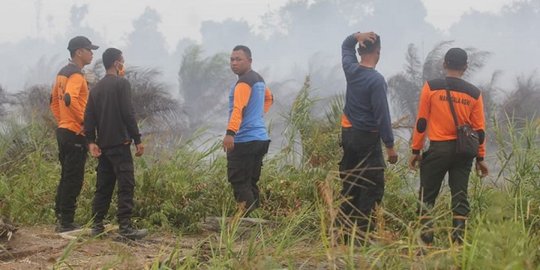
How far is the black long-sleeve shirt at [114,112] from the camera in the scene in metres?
4.81

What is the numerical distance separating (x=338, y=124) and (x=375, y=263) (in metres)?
4.46

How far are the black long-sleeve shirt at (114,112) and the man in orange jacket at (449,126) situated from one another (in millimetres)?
2208

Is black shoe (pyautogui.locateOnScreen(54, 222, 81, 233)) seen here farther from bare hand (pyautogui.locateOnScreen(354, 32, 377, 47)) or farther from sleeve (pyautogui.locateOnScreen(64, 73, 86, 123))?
bare hand (pyautogui.locateOnScreen(354, 32, 377, 47))

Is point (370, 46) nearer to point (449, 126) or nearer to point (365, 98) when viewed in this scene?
point (365, 98)

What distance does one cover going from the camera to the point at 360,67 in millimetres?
4621

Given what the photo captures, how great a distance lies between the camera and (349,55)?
475 cm

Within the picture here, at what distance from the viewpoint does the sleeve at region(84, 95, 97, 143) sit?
16.1 ft

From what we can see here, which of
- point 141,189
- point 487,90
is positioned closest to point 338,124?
point 141,189

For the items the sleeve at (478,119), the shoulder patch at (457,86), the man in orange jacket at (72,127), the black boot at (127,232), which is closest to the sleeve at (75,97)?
the man in orange jacket at (72,127)

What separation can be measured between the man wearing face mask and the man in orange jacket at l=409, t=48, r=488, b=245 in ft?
7.23

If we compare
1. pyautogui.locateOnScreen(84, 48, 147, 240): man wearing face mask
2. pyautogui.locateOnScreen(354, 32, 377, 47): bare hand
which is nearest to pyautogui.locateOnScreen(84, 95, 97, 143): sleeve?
pyautogui.locateOnScreen(84, 48, 147, 240): man wearing face mask

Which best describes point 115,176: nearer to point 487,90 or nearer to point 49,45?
point 487,90

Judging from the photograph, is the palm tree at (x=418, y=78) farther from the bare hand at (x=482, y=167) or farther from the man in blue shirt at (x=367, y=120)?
the man in blue shirt at (x=367, y=120)

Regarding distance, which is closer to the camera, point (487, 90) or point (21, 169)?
point (21, 169)
